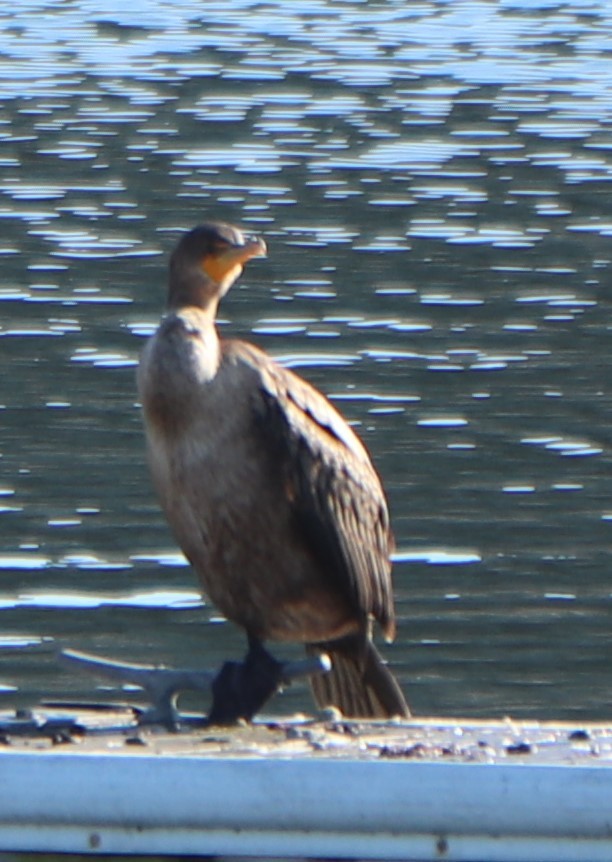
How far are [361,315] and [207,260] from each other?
32.2ft

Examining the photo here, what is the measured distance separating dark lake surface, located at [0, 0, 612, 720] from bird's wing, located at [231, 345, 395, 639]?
278 centimetres

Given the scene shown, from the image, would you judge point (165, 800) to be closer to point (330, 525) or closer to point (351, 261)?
point (330, 525)

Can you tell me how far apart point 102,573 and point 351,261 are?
318 inches

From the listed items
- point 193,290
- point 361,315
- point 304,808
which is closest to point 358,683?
point 193,290

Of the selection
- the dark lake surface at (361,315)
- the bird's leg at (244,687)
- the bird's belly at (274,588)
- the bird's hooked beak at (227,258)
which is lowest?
A: the dark lake surface at (361,315)

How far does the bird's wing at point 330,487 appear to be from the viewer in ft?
18.4

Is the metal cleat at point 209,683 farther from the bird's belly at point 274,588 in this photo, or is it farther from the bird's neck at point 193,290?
the bird's neck at point 193,290

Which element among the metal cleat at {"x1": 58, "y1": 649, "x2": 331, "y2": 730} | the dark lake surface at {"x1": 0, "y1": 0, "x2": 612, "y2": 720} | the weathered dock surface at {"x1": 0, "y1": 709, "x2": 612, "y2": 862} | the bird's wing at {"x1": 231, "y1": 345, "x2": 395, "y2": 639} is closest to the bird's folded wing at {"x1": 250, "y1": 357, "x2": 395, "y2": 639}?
the bird's wing at {"x1": 231, "y1": 345, "x2": 395, "y2": 639}

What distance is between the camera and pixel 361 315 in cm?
1565

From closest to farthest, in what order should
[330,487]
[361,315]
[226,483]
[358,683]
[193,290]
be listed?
[226,483], [330,487], [193,290], [358,683], [361,315]

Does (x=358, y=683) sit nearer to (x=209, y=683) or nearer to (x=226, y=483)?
(x=209, y=683)

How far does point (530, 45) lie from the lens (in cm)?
3256

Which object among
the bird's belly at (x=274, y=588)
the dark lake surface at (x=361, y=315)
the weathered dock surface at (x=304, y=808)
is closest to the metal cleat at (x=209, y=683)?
the bird's belly at (x=274, y=588)

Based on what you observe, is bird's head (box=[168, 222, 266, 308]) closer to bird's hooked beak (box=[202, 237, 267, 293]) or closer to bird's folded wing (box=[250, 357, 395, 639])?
bird's hooked beak (box=[202, 237, 267, 293])
